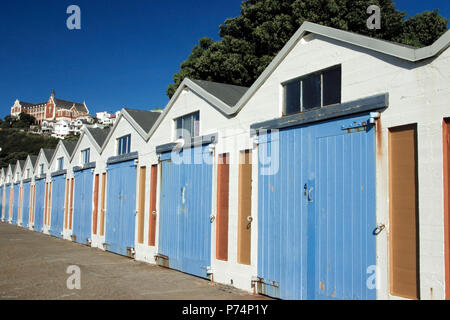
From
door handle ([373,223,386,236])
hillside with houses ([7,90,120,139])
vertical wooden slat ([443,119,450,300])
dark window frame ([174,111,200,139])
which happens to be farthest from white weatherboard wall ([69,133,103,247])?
hillside with houses ([7,90,120,139])

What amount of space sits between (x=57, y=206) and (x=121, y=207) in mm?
10666

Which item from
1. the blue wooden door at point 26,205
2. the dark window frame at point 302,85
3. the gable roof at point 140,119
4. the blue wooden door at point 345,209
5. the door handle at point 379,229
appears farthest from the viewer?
the blue wooden door at point 26,205

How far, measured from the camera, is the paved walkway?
9.16 m

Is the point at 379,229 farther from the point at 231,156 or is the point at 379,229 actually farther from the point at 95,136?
the point at 95,136

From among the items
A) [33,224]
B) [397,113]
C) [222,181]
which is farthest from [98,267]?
[33,224]

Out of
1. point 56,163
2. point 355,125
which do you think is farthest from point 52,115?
point 355,125

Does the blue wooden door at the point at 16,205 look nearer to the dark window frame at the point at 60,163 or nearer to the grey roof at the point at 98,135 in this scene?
the dark window frame at the point at 60,163

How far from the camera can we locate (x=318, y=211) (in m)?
7.74

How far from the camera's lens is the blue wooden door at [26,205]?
33.0 metres

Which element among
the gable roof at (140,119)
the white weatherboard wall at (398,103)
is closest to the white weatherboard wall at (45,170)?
the gable roof at (140,119)

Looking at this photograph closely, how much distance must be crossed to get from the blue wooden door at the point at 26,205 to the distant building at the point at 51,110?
442ft

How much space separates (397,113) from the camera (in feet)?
21.5

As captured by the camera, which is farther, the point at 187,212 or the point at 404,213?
the point at 187,212
